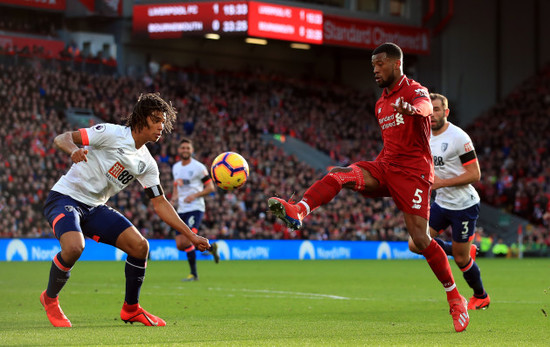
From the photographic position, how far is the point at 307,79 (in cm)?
4494

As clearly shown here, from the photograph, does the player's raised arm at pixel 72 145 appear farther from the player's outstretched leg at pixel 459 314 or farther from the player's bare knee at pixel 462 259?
the player's bare knee at pixel 462 259

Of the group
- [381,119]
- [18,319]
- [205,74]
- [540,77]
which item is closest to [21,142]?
[205,74]

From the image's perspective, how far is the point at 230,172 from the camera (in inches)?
469

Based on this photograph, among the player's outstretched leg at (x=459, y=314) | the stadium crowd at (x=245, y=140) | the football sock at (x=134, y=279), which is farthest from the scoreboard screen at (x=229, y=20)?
the player's outstretched leg at (x=459, y=314)

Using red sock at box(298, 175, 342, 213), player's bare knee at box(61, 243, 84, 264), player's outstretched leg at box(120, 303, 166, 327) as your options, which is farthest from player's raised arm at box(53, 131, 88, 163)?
red sock at box(298, 175, 342, 213)

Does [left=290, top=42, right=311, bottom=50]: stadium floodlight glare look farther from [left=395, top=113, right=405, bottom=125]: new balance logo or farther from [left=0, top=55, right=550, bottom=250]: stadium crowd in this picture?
[left=395, top=113, right=405, bottom=125]: new balance logo

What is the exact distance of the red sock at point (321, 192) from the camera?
8180 millimetres

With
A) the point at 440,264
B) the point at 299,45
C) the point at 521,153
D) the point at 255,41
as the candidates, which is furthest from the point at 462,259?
the point at 299,45

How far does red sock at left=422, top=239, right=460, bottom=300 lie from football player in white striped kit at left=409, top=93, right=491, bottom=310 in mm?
1878

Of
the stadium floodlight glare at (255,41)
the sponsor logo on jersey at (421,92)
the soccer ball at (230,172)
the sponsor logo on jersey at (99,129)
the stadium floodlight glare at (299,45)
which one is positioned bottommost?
the soccer ball at (230,172)

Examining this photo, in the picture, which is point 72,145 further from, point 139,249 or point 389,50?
point 389,50

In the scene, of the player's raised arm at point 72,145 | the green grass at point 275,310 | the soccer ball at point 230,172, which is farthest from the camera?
the soccer ball at point 230,172

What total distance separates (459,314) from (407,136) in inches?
69.0

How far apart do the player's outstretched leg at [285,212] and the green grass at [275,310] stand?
99 centimetres
